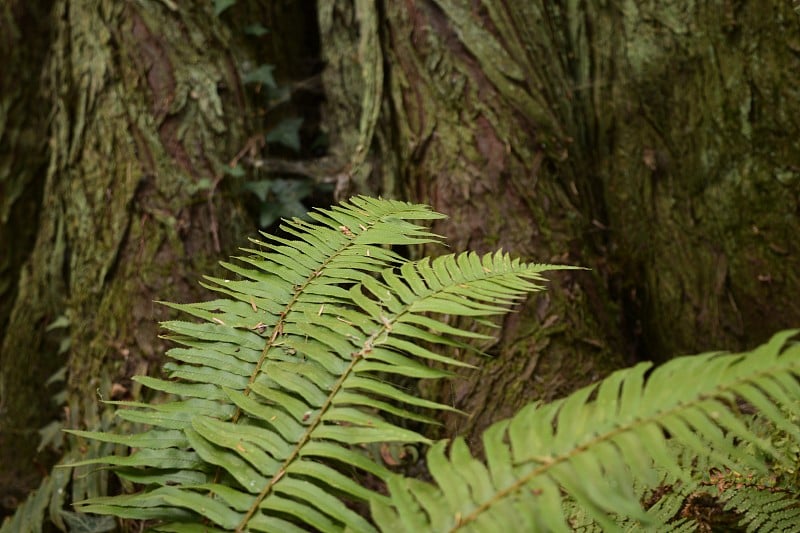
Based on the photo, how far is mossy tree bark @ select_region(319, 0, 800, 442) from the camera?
2035 mm

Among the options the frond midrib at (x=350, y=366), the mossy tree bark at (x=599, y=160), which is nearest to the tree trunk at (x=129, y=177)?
the mossy tree bark at (x=599, y=160)

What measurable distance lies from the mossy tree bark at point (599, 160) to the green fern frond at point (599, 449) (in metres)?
1.14

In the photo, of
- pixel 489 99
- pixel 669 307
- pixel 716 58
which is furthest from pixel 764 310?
pixel 489 99

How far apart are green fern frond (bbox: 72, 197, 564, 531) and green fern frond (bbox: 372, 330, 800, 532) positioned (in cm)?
9

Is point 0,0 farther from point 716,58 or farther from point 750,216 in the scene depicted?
point 750,216

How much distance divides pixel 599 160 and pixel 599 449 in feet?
→ 5.77

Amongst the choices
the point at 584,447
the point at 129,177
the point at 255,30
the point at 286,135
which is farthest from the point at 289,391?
the point at 255,30

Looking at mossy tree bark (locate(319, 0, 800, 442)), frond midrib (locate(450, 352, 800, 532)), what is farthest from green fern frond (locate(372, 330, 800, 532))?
mossy tree bark (locate(319, 0, 800, 442))

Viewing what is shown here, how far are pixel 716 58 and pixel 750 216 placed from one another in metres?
0.49

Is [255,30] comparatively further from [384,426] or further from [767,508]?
[767,508]

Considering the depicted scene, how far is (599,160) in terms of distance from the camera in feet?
Result: 7.93

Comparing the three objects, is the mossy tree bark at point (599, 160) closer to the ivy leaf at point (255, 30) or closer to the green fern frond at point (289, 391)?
the ivy leaf at point (255, 30)

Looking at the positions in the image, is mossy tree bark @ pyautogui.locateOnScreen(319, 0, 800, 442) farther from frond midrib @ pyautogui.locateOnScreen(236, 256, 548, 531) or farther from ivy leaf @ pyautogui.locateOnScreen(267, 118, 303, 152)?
frond midrib @ pyautogui.locateOnScreen(236, 256, 548, 531)

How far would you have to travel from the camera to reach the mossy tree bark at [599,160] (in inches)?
80.1
